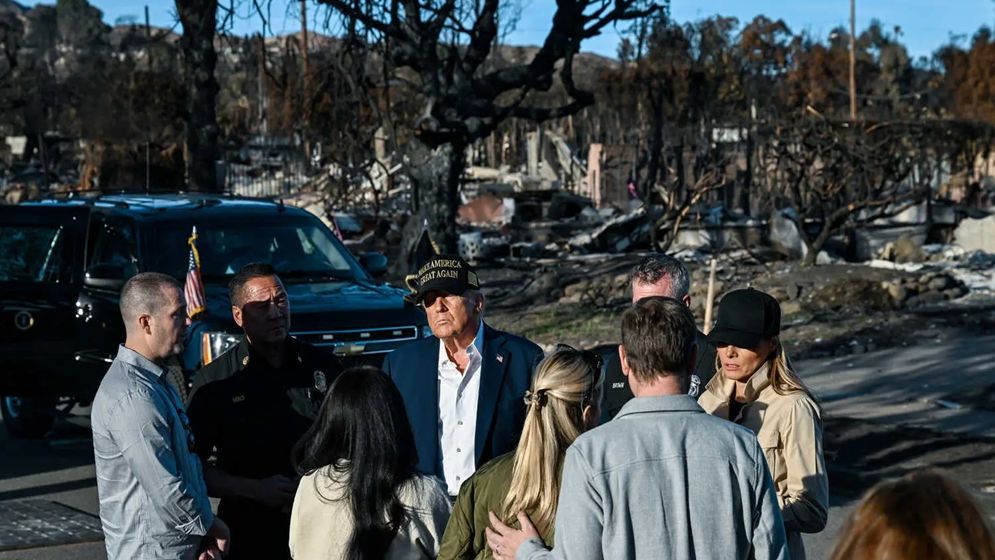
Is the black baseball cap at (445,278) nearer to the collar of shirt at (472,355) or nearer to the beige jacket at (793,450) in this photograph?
the collar of shirt at (472,355)

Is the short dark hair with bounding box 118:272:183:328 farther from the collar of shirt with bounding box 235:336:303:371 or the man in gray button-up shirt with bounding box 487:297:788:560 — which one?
the man in gray button-up shirt with bounding box 487:297:788:560

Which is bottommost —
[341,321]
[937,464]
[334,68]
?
[937,464]

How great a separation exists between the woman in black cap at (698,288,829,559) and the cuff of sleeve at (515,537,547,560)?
87 centimetres

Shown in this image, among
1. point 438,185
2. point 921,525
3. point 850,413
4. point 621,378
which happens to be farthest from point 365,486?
point 438,185

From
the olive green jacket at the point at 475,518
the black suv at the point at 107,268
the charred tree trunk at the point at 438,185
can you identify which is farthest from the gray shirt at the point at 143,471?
the charred tree trunk at the point at 438,185

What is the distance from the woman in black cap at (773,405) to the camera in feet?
14.1

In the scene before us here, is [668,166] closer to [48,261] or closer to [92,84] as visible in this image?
[48,261]

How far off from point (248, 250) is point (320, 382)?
227 inches

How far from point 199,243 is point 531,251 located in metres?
16.1

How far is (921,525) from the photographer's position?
2398mm

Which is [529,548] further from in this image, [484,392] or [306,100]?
[306,100]

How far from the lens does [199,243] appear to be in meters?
11.2

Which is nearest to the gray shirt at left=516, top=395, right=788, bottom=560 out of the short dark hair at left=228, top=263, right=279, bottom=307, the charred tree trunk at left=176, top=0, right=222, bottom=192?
the short dark hair at left=228, top=263, right=279, bottom=307

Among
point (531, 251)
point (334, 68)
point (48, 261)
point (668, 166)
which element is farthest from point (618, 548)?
point (668, 166)
